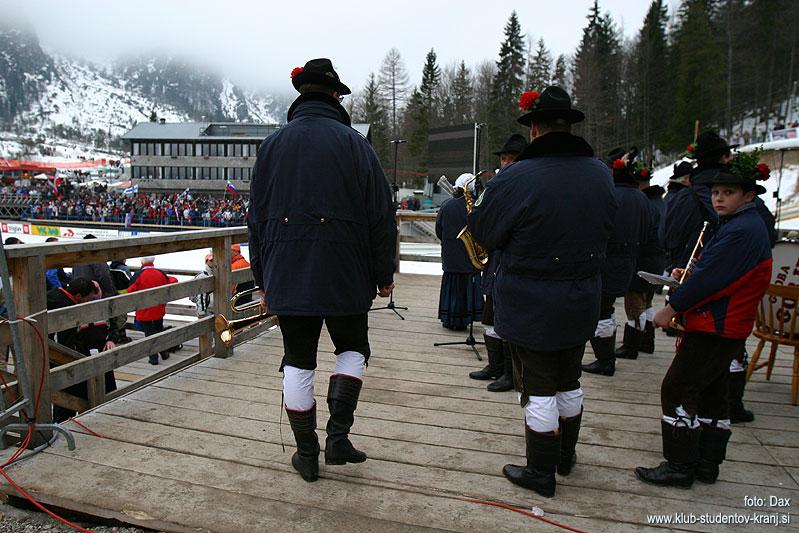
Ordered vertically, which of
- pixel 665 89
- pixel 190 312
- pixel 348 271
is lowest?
pixel 190 312

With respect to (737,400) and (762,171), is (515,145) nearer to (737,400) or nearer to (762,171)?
(762,171)

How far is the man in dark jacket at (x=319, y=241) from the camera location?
2.49 meters

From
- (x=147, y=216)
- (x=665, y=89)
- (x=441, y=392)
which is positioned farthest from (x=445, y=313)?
(x=665, y=89)

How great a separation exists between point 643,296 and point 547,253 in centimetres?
307

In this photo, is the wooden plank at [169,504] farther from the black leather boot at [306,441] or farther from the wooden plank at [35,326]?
the wooden plank at [35,326]

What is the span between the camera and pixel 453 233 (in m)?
5.70

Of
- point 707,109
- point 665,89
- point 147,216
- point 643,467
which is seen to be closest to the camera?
point 643,467

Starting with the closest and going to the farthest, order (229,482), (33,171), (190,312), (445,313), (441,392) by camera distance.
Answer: (229,482), (441,392), (445,313), (190,312), (33,171)

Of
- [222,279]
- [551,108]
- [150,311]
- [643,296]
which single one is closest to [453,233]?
[643,296]

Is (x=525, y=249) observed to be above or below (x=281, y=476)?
above

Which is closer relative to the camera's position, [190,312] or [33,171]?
[190,312]

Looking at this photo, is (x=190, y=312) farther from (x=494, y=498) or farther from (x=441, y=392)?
(x=494, y=498)

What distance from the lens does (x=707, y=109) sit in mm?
39719

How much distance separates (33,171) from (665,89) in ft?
256
